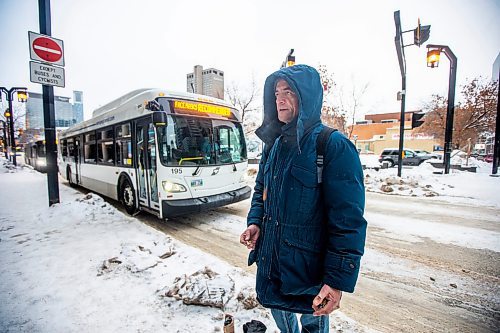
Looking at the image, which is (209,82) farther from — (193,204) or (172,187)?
(193,204)

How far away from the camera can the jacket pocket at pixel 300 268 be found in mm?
1491

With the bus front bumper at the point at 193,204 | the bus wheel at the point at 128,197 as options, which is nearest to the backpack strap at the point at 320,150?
the bus front bumper at the point at 193,204

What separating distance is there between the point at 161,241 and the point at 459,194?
10.1 meters

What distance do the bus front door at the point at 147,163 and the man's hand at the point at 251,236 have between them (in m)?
4.08

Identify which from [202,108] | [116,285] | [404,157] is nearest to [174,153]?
[202,108]

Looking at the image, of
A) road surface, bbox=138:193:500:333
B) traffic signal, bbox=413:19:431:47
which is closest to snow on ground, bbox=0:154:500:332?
road surface, bbox=138:193:500:333

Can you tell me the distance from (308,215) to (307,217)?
0.01m

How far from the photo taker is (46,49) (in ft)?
20.4

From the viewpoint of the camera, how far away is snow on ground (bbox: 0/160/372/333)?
2404 millimetres

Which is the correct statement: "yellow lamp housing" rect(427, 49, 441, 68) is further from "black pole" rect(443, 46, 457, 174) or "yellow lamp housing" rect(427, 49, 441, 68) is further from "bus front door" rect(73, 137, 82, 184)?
"bus front door" rect(73, 137, 82, 184)

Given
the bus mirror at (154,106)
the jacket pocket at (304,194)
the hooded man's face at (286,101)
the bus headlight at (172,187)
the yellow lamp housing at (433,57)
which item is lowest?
the bus headlight at (172,187)

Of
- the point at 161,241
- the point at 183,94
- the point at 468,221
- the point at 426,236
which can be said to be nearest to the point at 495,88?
the point at 468,221

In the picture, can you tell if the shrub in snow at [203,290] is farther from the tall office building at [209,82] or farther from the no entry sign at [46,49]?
the tall office building at [209,82]

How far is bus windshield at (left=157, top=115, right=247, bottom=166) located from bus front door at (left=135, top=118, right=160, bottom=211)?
1.27 ft
